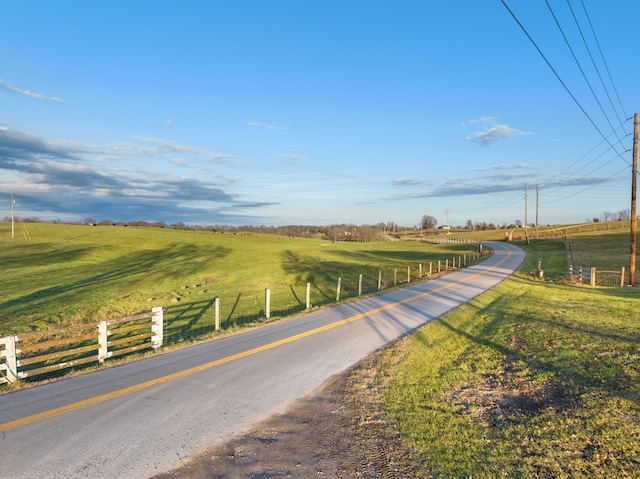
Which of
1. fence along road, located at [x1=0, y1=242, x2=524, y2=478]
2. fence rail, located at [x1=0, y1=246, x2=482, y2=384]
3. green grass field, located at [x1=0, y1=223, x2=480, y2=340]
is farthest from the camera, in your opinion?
green grass field, located at [x1=0, y1=223, x2=480, y2=340]

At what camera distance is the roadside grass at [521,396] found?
15.8ft

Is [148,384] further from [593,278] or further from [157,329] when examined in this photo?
[593,278]

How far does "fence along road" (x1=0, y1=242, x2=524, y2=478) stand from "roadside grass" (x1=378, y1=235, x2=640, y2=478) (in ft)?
6.21

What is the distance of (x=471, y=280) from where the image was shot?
27672mm

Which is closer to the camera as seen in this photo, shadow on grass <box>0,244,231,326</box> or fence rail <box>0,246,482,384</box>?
fence rail <box>0,246,482,384</box>

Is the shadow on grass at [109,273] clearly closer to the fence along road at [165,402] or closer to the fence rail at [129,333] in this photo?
the fence rail at [129,333]

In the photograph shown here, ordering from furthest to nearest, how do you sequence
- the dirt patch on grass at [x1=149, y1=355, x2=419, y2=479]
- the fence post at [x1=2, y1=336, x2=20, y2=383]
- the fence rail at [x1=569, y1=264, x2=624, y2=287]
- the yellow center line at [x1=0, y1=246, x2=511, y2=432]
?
the fence rail at [x1=569, y1=264, x2=624, y2=287], the fence post at [x1=2, y1=336, x2=20, y2=383], the yellow center line at [x1=0, y1=246, x2=511, y2=432], the dirt patch on grass at [x1=149, y1=355, x2=419, y2=479]

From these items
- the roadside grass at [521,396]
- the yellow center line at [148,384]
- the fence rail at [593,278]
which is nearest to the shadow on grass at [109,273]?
the yellow center line at [148,384]

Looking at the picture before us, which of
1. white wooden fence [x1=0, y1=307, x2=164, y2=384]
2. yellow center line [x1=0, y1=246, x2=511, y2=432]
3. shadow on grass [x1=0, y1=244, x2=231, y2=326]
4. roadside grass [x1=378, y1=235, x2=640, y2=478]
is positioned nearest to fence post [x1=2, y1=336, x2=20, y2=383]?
white wooden fence [x1=0, y1=307, x2=164, y2=384]

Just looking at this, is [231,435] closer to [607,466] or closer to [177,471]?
[177,471]

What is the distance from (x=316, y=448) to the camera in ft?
17.8

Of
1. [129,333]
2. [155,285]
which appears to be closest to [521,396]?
[129,333]

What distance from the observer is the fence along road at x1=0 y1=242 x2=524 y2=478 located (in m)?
5.15

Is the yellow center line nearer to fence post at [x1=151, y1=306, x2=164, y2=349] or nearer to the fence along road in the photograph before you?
the fence along road
